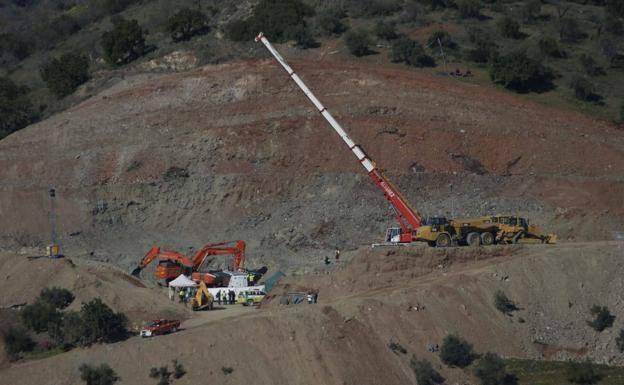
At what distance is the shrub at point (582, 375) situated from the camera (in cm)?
4141

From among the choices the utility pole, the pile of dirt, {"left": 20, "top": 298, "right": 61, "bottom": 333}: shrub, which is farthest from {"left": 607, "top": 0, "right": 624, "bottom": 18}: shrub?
{"left": 20, "top": 298, "right": 61, "bottom": 333}: shrub

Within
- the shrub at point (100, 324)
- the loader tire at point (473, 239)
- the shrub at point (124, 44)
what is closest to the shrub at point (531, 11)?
the shrub at point (124, 44)

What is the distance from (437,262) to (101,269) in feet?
48.9

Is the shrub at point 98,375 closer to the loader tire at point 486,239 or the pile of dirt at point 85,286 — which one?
the pile of dirt at point 85,286

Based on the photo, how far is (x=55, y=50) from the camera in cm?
9969

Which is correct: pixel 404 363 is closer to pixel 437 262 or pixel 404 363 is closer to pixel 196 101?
pixel 437 262

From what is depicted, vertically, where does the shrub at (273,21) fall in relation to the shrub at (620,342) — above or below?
above

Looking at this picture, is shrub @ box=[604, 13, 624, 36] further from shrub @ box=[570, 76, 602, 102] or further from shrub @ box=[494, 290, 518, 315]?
shrub @ box=[494, 290, 518, 315]

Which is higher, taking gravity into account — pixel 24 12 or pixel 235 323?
pixel 235 323

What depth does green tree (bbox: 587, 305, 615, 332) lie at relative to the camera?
44844 mm

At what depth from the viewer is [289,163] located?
63.2 metres

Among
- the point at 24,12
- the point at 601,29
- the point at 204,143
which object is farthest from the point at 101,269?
the point at 24,12

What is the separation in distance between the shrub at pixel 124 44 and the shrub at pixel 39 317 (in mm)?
37301

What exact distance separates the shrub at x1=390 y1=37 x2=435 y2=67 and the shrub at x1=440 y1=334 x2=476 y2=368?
31448 mm
